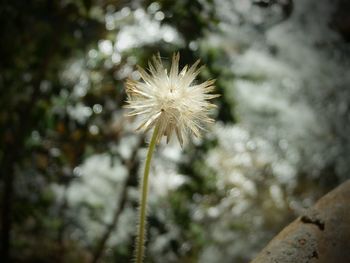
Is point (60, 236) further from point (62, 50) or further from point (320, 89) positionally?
point (320, 89)

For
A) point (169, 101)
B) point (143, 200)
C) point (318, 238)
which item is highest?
point (169, 101)

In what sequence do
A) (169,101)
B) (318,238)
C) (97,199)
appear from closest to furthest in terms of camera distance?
(169,101) < (318,238) < (97,199)

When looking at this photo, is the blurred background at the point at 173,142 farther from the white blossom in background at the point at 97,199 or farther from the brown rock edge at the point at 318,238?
the brown rock edge at the point at 318,238

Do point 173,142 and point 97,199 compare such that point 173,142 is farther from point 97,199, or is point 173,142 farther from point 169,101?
point 169,101

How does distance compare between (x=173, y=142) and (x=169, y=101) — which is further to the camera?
(x=173, y=142)

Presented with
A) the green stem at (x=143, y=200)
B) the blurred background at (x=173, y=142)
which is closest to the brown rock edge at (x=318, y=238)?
the green stem at (x=143, y=200)

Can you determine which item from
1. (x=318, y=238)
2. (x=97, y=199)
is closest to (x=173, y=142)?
(x=97, y=199)

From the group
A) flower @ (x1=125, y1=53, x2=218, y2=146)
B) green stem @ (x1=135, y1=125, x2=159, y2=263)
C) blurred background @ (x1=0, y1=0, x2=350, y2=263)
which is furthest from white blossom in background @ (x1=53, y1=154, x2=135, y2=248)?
flower @ (x1=125, y1=53, x2=218, y2=146)

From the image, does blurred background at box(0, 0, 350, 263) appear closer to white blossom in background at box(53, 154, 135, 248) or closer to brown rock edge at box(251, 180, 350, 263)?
white blossom in background at box(53, 154, 135, 248)
